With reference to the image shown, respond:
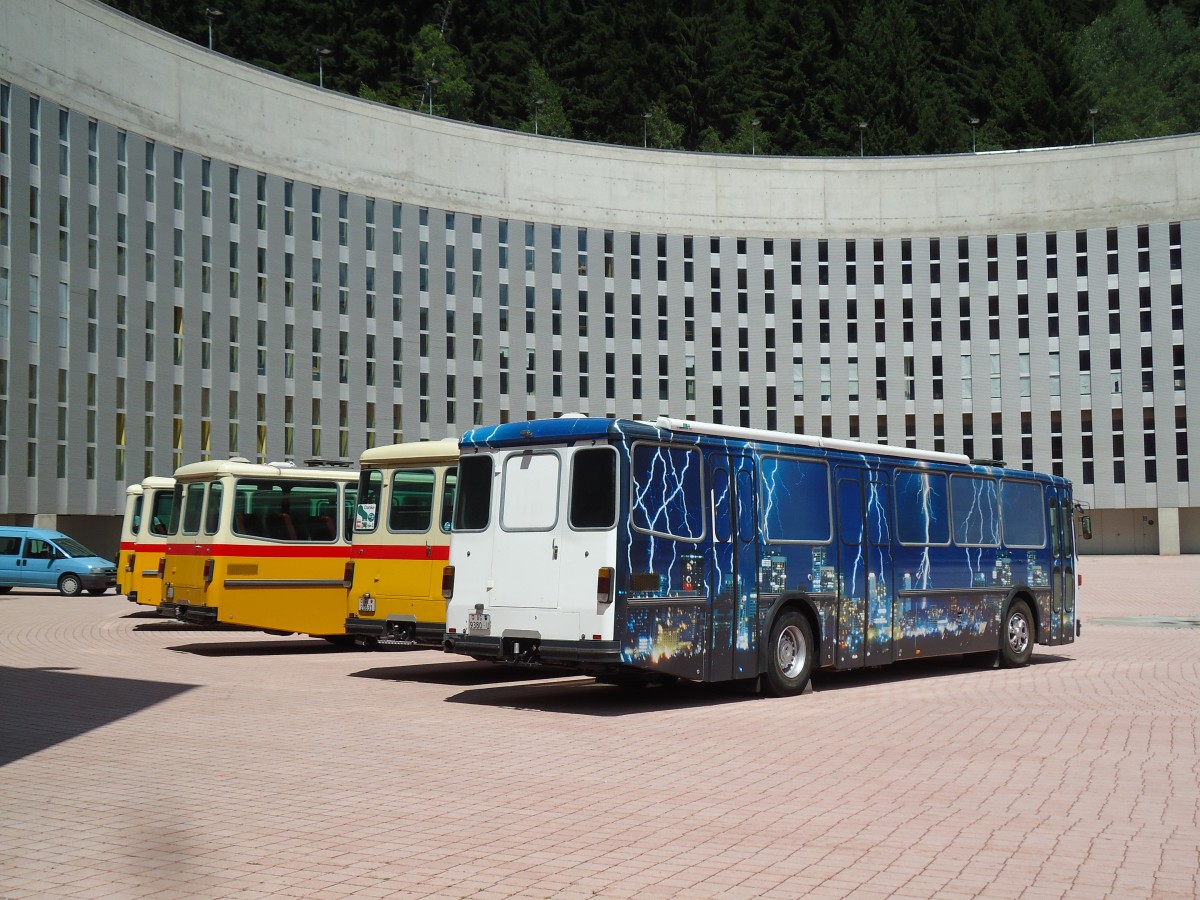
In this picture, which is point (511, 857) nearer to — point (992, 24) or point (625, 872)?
point (625, 872)

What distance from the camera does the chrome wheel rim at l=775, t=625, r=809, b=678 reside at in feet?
46.3

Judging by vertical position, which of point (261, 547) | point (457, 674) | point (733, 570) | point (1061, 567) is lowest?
point (457, 674)

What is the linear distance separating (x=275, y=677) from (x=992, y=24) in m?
99.3

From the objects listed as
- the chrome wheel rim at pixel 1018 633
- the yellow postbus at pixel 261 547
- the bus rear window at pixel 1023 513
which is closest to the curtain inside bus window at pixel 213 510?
the yellow postbus at pixel 261 547

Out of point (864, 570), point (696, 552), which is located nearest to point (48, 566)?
point (864, 570)

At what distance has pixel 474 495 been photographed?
45.2 feet

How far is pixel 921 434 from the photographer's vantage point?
8544 cm

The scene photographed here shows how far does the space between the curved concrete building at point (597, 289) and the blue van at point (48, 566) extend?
21681mm

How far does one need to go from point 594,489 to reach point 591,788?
14.1 ft

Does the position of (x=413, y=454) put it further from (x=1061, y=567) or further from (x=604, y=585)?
(x=1061, y=567)

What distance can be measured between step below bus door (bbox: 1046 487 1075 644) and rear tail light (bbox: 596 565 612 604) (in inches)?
358

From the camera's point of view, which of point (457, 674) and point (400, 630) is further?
point (457, 674)

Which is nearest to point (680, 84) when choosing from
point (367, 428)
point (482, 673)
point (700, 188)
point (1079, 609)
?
point (700, 188)

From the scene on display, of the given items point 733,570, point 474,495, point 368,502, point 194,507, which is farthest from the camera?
point 194,507
